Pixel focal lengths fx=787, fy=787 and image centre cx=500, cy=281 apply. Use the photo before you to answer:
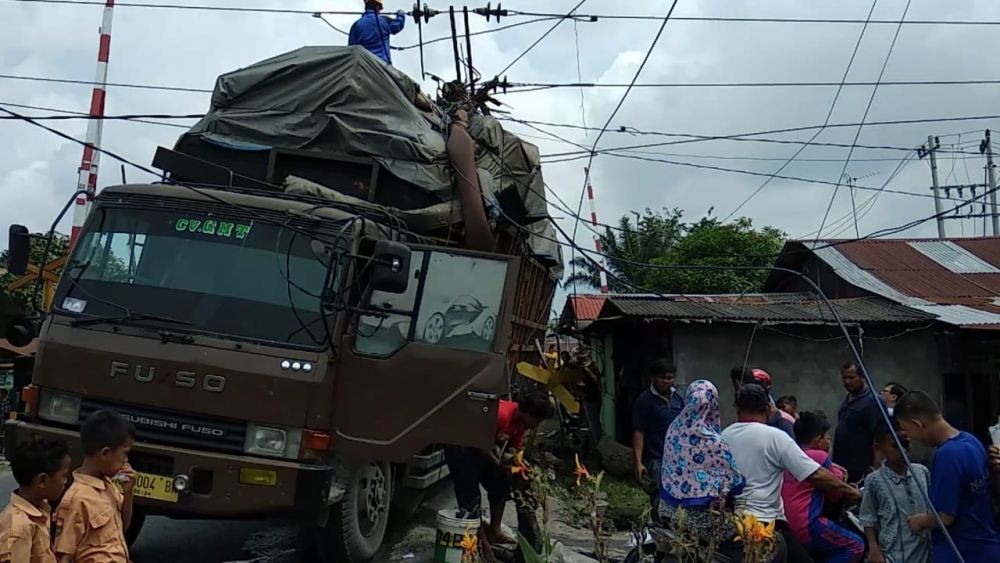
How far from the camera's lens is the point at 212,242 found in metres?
5.03

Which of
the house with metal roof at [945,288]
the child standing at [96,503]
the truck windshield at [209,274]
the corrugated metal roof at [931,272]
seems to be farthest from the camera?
the corrugated metal roof at [931,272]

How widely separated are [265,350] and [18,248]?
1.90 metres

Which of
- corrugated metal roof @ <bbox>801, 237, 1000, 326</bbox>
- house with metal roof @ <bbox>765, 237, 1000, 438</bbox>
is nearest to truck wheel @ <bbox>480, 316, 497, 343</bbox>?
house with metal roof @ <bbox>765, 237, 1000, 438</bbox>

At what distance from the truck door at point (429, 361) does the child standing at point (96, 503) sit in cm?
154

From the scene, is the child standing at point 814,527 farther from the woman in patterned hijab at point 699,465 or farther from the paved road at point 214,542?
the paved road at point 214,542

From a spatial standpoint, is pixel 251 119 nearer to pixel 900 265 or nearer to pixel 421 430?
pixel 421 430

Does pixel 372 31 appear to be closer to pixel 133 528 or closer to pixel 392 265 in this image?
pixel 392 265

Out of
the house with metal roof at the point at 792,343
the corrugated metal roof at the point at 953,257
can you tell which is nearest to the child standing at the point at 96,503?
the house with metal roof at the point at 792,343

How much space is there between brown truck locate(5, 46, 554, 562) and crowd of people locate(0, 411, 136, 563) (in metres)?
0.89

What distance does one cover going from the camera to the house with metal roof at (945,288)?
37.5ft

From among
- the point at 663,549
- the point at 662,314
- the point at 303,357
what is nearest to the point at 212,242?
the point at 303,357

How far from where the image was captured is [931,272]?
14.1 meters

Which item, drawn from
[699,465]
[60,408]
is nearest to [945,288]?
[699,465]

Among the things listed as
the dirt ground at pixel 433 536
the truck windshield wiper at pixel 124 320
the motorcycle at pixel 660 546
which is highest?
the truck windshield wiper at pixel 124 320
